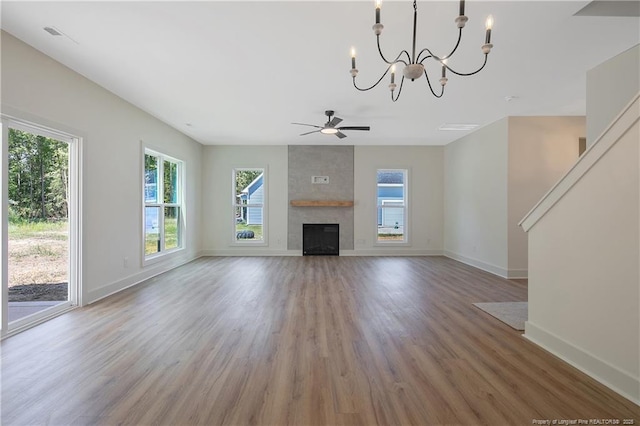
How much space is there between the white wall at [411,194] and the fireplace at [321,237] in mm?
542

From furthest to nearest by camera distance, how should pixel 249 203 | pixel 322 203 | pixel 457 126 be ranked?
pixel 249 203 < pixel 322 203 < pixel 457 126

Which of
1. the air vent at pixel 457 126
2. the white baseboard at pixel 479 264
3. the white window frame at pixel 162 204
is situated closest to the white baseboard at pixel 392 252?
the white baseboard at pixel 479 264

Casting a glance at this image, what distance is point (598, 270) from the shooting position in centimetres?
190

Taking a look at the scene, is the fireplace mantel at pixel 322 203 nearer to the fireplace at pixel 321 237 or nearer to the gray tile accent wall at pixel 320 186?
the gray tile accent wall at pixel 320 186

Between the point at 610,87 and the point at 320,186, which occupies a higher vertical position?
the point at 610,87

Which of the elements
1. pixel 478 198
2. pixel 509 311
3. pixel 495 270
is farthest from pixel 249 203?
pixel 509 311

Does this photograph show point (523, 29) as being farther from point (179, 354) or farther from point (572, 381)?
point (179, 354)

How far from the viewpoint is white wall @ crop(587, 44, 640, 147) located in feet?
9.39

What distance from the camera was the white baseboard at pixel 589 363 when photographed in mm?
1688

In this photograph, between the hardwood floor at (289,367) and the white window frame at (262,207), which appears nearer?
the hardwood floor at (289,367)

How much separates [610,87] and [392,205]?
465 centimetres

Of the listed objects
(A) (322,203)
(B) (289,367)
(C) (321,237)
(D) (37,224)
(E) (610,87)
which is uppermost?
(E) (610,87)

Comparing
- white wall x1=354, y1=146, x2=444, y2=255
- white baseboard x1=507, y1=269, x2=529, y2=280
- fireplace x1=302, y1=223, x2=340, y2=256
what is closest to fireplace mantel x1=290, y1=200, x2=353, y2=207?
white wall x1=354, y1=146, x2=444, y2=255

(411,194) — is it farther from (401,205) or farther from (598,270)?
(598,270)
